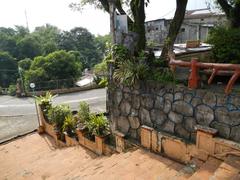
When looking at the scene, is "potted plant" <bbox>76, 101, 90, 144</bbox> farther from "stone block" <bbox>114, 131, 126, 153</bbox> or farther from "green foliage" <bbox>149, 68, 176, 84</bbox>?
"green foliage" <bbox>149, 68, 176, 84</bbox>

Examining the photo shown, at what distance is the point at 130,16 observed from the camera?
691cm

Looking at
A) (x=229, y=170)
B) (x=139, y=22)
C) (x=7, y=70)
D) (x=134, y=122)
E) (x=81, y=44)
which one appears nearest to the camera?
(x=229, y=170)

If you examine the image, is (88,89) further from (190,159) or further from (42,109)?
(190,159)

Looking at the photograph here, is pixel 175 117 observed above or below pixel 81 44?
below

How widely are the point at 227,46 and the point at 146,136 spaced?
7.96 ft

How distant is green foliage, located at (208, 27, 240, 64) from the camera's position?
14.5ft

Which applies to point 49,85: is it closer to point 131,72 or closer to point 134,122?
point 134,122

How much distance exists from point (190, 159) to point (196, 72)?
5.26 ft

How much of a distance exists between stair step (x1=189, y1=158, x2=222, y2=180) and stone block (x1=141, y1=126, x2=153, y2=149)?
4.40 feet

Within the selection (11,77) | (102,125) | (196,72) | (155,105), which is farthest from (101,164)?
(11,77)

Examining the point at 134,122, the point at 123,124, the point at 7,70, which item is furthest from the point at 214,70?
the point at 7,70

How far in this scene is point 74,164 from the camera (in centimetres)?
588

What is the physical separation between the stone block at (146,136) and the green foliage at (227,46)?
2.01m

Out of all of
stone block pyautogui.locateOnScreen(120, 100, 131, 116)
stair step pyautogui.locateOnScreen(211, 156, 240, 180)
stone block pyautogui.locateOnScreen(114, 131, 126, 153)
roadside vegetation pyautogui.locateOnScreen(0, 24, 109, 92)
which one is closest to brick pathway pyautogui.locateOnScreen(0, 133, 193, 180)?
stone block pyautogui.locateOnScreen(114, 131, 126, 153)
